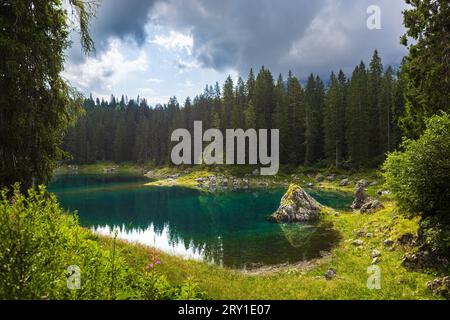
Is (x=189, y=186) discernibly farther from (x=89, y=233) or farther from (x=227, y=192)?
(x=89, y=233)

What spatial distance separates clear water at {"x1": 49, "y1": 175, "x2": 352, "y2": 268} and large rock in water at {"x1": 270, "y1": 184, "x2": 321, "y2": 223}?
1.83 meters

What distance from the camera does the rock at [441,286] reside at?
12688 millimetres

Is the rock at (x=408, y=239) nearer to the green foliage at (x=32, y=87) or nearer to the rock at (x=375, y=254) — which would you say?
the rock at (x=375, y=254)

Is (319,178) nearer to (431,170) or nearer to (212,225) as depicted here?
(212,225)

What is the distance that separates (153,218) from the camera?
1668 inches

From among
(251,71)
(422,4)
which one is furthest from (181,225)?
(251,71)

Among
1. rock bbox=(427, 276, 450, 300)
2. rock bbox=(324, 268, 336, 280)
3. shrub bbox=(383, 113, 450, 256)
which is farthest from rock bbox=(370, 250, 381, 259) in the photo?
rock bbox=(427, 276, 450, 300)

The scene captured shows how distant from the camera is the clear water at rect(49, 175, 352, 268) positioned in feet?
83.4

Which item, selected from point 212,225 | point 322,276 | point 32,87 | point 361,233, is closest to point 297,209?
Result: point 212,225

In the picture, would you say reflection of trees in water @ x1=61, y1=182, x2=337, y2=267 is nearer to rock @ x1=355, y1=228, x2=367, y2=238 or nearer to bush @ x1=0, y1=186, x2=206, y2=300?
rock @ x1=355, y1=228, x2=367, y2=238

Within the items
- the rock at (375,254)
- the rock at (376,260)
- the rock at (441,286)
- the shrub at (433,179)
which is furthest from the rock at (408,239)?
the rock at (441,286)

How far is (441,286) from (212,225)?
2614 centimetres
